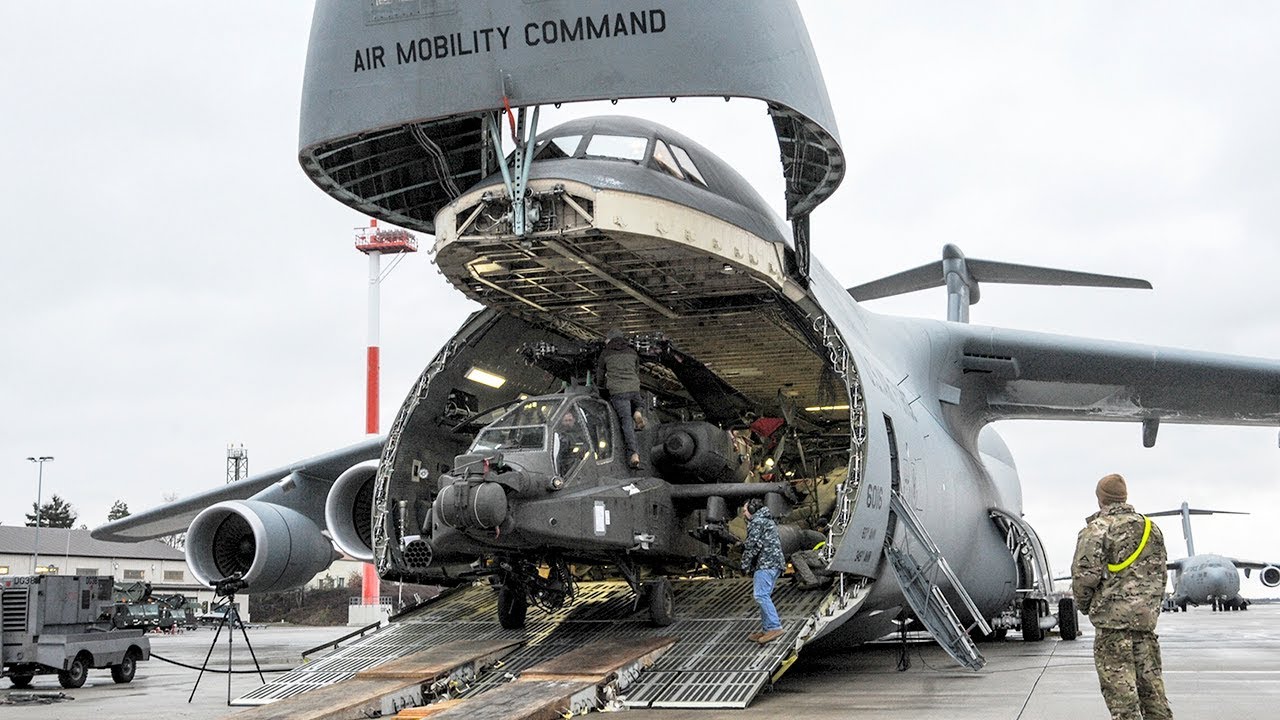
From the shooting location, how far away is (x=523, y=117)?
1002 cm

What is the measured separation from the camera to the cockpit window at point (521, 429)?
10.6m

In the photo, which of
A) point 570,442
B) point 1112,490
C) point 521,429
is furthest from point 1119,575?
point 521,429

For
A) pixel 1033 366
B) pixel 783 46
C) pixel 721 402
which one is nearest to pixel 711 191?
pixel 783 46

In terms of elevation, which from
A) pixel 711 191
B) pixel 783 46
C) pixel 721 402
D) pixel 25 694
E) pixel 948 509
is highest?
pixel 783 46

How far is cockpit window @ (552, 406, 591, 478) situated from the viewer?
10.6 metres

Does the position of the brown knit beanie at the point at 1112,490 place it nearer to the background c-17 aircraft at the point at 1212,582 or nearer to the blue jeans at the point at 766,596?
the blue jeans at the point at 766,596

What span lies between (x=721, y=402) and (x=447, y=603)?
4205 millimetres

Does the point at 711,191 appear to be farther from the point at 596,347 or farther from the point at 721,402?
the point at 721,402

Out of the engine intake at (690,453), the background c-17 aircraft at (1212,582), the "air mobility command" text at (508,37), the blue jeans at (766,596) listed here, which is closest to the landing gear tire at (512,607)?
the engine intake at (690,453)

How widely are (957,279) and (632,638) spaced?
11.9 meters

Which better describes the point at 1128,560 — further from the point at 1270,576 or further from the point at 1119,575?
the point at 1270,576

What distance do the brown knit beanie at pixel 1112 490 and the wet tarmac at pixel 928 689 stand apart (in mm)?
1965

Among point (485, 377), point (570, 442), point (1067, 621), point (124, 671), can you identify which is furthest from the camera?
point (1067, 621)

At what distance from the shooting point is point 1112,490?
6.97m
